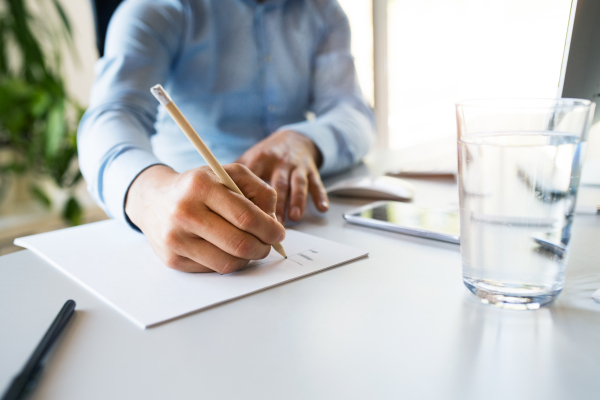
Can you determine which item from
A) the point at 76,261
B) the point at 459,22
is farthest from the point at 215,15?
the point at 459,22

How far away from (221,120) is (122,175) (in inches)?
18.8

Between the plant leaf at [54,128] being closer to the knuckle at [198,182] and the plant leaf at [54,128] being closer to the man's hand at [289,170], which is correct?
the man's hand at [289,170]

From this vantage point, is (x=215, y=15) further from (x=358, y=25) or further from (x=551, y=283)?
(x=358, y=25)

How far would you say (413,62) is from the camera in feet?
8.21

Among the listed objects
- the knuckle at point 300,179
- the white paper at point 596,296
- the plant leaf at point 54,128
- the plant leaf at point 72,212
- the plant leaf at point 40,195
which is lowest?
the plant leaf at point 72,212

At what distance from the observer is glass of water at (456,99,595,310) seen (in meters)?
0.27

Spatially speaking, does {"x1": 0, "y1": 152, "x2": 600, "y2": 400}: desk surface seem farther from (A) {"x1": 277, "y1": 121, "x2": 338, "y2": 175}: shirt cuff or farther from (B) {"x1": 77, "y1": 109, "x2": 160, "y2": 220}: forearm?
(A) {"x1": 277, "y1": 121, "x2": 338, "y2": 175}: shirt cuff

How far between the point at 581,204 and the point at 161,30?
2.40 feet

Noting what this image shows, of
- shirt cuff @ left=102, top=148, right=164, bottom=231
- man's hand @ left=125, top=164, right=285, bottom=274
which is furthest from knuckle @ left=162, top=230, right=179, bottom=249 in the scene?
shirt cuff @ left=102, top=148, right=164, bottom=231

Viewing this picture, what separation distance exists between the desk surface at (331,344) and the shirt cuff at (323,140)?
0.44 metres

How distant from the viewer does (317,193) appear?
0.58m

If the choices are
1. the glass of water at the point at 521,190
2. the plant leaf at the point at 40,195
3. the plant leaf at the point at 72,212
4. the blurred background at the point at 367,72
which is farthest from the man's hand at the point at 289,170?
the plant leaf at the point at 40,195

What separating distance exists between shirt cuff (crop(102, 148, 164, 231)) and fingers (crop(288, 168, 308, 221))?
0.17 m

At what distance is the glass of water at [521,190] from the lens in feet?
0.89
